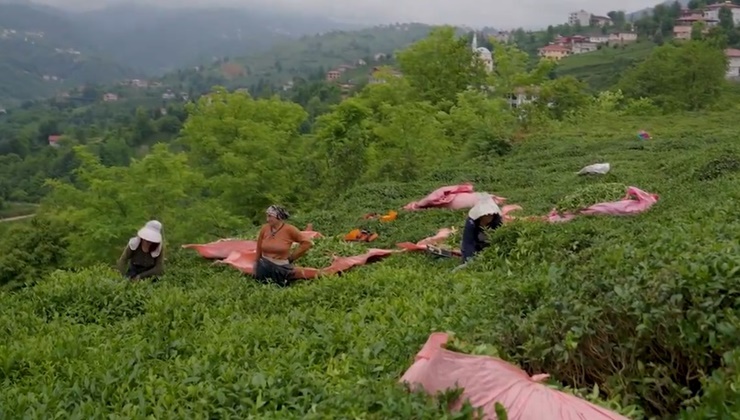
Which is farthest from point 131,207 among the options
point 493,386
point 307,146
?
point 493,386

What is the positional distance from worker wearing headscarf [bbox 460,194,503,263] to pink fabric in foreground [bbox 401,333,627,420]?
5.00m

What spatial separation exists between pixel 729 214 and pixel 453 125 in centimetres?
2579

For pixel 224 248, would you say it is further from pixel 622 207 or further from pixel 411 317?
pixel 411 317

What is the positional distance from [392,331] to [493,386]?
159 centimetres

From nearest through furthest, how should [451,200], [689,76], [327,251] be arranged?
1. [327,251]
2. [451,200]
3. [689,76]

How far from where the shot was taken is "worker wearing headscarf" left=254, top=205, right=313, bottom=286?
950 cm

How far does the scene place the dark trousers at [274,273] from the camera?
9.48m

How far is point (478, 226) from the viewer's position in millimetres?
9656

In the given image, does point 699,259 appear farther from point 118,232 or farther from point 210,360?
point 118,232

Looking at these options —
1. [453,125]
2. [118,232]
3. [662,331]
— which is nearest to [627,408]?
[662,331]

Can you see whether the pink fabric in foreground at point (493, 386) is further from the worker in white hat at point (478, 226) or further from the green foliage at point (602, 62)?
the green foliage at point (602, 62)

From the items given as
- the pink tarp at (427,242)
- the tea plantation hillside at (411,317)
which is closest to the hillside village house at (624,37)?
the tea plantation hillside at (411,317)

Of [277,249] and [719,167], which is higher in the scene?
[719,167]

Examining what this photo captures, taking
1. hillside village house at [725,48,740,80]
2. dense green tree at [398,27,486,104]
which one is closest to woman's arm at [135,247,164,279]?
dense green tree at [398,27,486,104]
